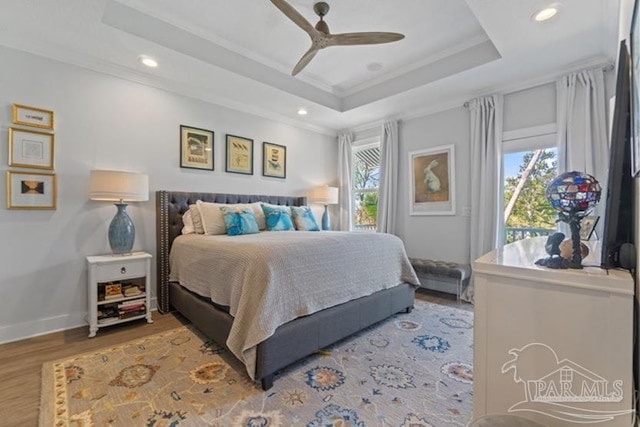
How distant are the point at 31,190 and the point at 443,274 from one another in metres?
4.32

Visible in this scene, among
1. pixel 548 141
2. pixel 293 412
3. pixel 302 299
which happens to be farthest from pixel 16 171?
pixel 548 141

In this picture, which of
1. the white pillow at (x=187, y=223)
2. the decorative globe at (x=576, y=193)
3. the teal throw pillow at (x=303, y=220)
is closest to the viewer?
the decorative globe at (x=576, y=193)

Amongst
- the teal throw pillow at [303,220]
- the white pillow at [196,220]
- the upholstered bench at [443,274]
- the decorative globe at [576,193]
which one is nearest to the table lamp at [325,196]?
the teal throw pillow at [303,220]

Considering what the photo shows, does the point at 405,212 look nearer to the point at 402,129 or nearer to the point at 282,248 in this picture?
the point at 402,129

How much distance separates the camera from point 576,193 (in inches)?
39.8

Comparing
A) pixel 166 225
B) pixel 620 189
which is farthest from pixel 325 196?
pixel 620 189

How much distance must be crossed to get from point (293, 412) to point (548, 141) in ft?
11.9

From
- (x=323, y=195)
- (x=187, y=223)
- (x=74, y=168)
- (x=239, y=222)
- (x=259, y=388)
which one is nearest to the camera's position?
(x=259, y=388)

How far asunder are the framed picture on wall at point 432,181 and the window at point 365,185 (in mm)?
730

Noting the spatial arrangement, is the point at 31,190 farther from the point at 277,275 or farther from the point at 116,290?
the point at 277,275

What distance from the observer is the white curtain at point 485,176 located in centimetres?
338

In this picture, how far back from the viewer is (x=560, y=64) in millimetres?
2883

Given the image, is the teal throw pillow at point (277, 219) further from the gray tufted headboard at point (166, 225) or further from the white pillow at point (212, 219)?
the gray tufted headboard at point (166, 225)

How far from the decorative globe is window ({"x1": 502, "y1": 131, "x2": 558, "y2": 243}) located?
2.62 meters
